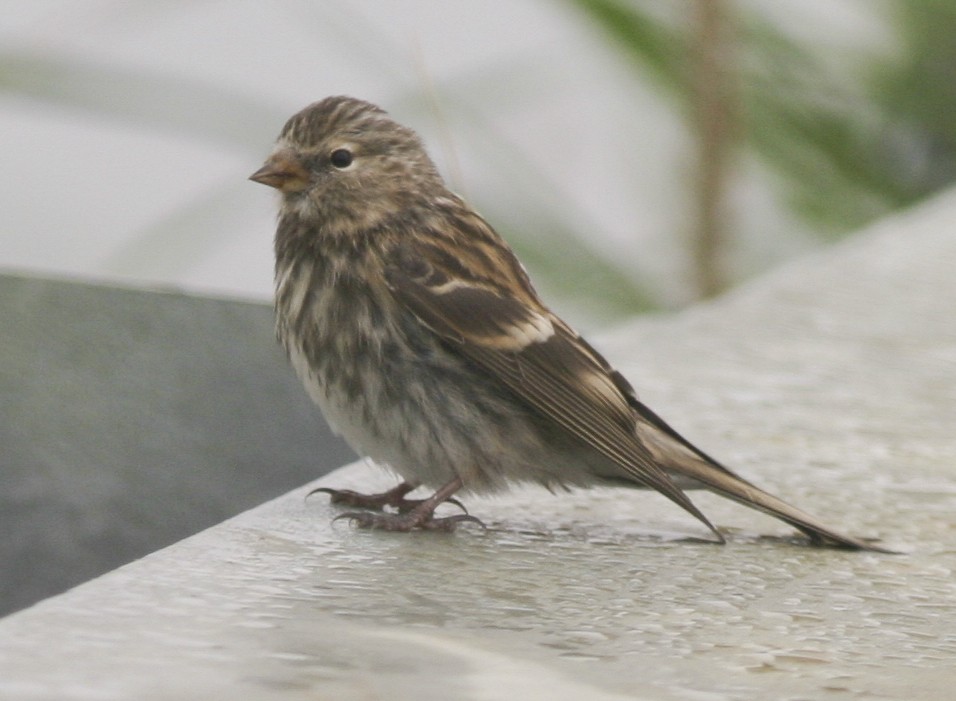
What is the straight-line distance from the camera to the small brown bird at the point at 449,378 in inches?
101

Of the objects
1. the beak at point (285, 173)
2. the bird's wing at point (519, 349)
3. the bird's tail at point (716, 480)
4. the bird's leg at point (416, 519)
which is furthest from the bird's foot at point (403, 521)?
the beak at point (285, 173)

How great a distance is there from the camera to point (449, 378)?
8.52ft

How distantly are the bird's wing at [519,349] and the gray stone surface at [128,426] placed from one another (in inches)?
17.1

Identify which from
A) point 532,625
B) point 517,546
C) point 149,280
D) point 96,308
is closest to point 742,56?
point 149,280

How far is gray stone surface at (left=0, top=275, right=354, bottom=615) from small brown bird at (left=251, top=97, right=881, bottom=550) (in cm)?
25

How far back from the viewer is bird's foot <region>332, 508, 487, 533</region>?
8.09 ft

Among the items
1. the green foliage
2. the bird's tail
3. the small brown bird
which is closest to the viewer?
the bird's tail

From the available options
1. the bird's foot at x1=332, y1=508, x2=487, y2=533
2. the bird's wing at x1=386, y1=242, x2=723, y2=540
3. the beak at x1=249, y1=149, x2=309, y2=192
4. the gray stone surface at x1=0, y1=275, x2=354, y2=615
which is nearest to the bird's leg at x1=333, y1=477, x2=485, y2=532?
the bird's foot at x1=332, y1=508, x2=487, y2=533

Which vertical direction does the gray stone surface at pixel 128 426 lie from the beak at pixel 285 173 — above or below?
below

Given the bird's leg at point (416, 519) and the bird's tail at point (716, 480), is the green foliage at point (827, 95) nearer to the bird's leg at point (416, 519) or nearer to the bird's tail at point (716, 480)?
the bird's tail at point (716, 480)

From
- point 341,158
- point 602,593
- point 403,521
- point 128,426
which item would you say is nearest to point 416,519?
point 403,521

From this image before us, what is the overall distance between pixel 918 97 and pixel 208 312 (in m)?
2.86

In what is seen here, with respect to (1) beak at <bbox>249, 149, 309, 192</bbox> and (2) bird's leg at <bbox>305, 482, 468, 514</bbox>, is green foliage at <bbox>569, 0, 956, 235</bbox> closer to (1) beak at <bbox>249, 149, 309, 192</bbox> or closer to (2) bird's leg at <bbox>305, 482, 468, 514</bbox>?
(1) beak at <bbox>249, 149, 309, 192</bbox>

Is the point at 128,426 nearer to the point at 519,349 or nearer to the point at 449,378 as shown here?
the point at 449,378
